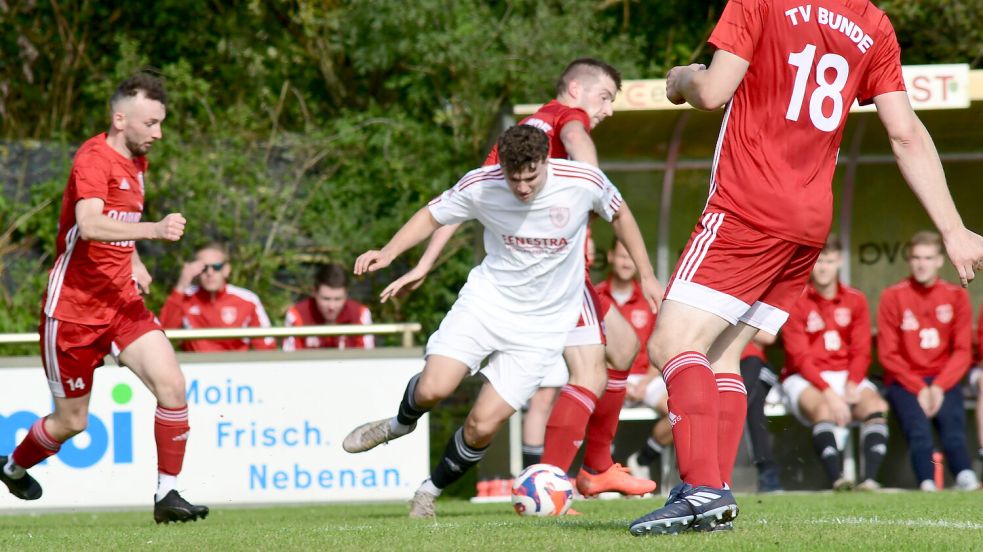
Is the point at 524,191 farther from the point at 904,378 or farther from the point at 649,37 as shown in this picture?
the point at 649,37

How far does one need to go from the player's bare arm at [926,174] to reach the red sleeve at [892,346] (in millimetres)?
5643

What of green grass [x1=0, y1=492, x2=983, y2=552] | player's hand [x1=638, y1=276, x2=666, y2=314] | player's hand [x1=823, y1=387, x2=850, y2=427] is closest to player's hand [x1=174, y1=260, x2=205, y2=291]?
green grass [x1=0, y1=492, x2=983, y2=552]

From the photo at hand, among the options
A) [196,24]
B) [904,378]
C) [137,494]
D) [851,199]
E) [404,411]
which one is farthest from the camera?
[196,24]

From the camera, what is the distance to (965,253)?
4.29 m

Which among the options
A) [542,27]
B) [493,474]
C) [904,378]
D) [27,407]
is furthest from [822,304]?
[27,407]

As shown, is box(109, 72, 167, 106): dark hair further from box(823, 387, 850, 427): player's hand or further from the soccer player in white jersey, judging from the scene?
box(823, 387, 850, 427): player's hand

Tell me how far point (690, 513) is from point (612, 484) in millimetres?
2659

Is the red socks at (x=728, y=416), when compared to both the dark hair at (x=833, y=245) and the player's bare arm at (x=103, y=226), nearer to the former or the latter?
the player's bare arm at (x=103, y=226)

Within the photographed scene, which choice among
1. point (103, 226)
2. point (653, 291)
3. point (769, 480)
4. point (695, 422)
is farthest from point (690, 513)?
point (769, 480)

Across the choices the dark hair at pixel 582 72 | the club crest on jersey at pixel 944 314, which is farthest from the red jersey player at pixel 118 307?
the club crest on jersey at pixel 944 314

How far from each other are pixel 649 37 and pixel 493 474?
7.87m

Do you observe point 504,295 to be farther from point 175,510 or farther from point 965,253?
point 965,253

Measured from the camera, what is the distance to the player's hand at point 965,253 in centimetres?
427

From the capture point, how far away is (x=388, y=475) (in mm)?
9469
